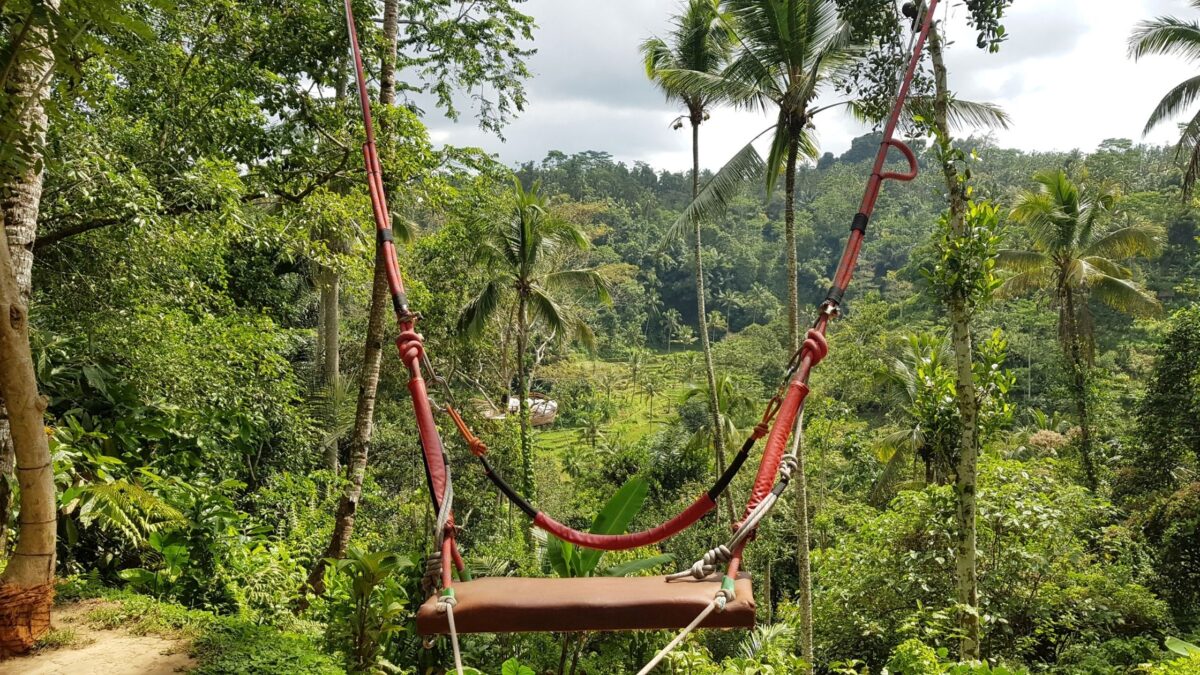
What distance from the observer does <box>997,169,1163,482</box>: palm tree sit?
1116cm

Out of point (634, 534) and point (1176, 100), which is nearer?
point (634, 534)

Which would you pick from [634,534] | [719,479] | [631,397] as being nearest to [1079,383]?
[719,479]

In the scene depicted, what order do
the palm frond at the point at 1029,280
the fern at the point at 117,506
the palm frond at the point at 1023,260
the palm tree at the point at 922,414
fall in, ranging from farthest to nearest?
1. the palm frond at the point at 1029,280
2. the palm frond at the point at 1023,260
3. the palm tree at the point at 922,414
4. the fern at the point at 117,506

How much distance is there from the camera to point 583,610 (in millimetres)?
1627

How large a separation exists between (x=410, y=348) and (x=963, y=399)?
3.60 m

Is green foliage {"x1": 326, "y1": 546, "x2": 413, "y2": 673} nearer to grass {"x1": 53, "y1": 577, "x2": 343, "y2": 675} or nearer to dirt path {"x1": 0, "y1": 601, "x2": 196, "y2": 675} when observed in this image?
grass {"x1": 53, "y1": 577, "x2": 343, "y2": 675}

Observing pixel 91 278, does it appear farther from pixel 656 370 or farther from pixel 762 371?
pixel 656 370

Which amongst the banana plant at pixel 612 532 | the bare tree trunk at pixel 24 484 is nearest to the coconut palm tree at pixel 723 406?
the banana plant at pixel 612 532

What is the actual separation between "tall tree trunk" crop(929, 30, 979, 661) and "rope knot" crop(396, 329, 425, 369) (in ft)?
11.1

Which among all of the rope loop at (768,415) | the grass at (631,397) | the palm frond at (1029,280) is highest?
the palm frond at (1029,280)

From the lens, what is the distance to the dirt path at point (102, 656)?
8.75 feet

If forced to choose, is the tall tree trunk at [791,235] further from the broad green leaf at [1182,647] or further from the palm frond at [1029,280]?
the palm frond at [1029,280]

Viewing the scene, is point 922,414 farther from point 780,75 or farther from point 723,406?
point 723,406

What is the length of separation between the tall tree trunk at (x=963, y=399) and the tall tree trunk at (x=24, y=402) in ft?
14.6
